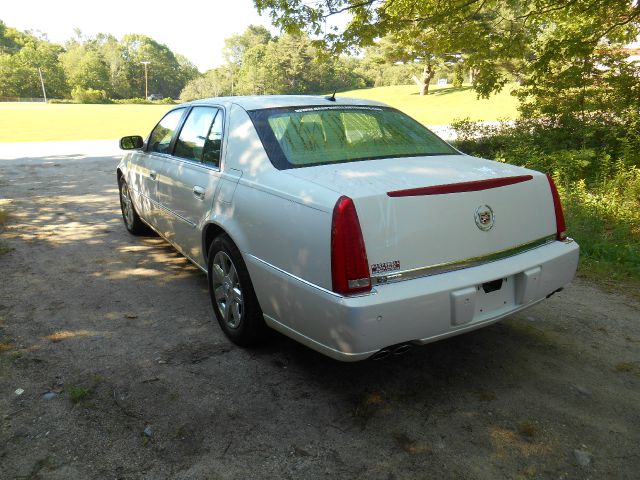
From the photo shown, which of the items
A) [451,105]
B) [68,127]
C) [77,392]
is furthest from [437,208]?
[451,105]

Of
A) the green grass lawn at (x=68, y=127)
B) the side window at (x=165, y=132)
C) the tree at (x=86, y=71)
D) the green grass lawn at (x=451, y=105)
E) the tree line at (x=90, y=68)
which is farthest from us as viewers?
the tree at (x=86, y=71)

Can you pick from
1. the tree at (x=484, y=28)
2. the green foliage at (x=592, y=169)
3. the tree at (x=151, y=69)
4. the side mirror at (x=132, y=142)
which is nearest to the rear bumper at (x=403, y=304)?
the green foliage at (x=592, y=169)

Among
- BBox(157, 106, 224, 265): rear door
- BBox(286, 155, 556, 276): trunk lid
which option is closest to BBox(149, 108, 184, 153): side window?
BBox(157, 106, 224, 265): rear door

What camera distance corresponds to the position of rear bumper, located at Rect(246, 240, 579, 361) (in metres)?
2.35

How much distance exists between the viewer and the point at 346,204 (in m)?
2.37

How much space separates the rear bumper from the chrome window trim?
25 mm

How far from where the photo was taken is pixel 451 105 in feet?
149

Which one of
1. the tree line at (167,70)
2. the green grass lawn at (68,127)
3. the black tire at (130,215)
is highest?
the tree line at (167,70)

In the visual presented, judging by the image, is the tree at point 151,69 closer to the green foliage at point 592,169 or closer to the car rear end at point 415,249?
the green foliage at point 592,169

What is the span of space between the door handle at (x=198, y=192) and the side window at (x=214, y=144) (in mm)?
200

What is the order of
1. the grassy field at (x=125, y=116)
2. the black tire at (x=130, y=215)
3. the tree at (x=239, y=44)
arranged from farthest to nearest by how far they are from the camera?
the tree at (x=239, y=44) → the grassy field at (x=125, y=116) → the black tire at (x=130, y=215)

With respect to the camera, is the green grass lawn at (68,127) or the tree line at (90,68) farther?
the tree line at (90,68)

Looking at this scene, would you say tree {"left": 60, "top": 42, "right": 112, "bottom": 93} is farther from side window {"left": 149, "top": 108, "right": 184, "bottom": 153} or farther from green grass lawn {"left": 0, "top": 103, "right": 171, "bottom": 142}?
side window {"left": 149, "top": 108, "right": 184, "bottom": 153}

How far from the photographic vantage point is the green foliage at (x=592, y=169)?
5.33 metres
